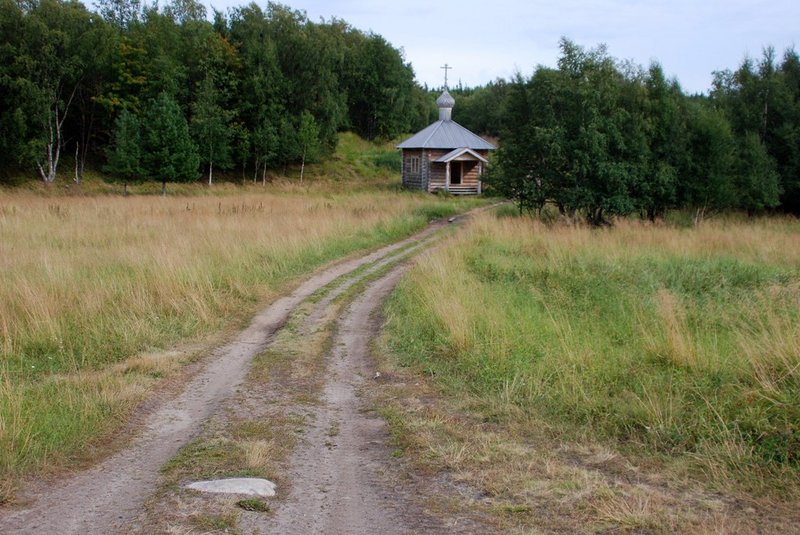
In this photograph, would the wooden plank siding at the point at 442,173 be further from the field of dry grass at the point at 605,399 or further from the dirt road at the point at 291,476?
the dirt road at the point at 291,476

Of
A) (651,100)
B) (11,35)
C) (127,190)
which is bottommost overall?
(127,190)

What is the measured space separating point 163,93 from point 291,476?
35.0 meters

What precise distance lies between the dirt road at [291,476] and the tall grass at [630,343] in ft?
4.48

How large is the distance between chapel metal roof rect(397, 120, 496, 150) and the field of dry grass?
2913 centimetres

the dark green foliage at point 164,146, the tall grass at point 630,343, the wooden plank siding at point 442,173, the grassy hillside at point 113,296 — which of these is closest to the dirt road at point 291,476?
the grassy hillside at point 113,296

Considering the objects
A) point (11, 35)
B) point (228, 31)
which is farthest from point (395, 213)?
point (228, 31)

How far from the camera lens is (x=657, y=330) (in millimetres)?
7914

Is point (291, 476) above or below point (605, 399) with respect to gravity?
below

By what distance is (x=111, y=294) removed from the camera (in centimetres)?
987

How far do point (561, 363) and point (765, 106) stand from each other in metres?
25.9

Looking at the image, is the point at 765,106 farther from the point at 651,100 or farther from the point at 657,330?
the point at 657,330

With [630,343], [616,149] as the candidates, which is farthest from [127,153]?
[630,343]

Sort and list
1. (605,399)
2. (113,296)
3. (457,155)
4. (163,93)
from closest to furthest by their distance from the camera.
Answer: (605,399) → (113,296) → (163,93) → (457,155)

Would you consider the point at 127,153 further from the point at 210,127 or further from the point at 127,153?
the point at 210,127
